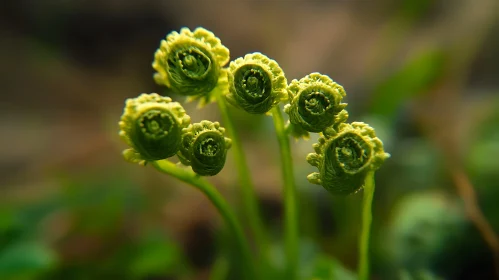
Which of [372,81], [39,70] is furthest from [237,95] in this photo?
[39,70]

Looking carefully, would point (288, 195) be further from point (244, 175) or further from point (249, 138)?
point (249, 138)

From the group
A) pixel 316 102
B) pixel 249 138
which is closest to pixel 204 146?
pixel 316 102

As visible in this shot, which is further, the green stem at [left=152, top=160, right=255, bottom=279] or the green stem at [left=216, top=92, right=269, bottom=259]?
the green stem at [left=216, top=92, right=269, bottom=259]

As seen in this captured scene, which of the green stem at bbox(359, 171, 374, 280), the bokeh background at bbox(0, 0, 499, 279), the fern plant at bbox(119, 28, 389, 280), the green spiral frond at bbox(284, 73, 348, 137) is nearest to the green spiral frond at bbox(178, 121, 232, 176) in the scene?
the fern plant at bbox(119, 28, 389, 280)

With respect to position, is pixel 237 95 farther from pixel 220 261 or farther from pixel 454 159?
pixel 454 159

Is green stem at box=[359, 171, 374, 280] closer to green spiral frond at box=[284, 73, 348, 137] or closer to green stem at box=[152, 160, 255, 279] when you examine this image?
green spiral frond at box=[284, 73, 348, 137]
